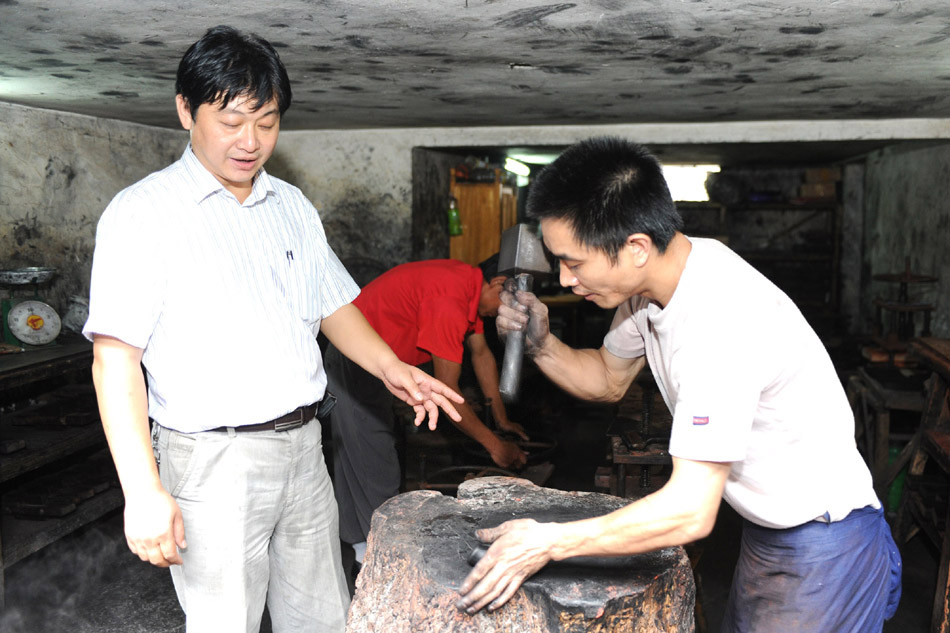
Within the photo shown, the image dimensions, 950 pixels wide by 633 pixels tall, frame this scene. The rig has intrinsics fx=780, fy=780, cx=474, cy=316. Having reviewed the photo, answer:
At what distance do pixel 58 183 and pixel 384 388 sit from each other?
266 centimetres

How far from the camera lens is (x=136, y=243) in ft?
6.20

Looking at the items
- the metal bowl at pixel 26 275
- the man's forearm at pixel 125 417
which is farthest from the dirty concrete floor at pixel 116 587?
the man's forearm at pixel 125 417

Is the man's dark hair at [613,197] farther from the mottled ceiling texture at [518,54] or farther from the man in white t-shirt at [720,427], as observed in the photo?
the mottled ceiling texture at [518,54]

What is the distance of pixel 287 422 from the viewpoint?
7.08 ft

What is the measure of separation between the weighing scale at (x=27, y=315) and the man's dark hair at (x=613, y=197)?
148 inches

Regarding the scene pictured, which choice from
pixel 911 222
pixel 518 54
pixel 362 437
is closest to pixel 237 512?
pixel 362 437

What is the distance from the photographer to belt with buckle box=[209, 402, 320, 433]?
82.0 inches

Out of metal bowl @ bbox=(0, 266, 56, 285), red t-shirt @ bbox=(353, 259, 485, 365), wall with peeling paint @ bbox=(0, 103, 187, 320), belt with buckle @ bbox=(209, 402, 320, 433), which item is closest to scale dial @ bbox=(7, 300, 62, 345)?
metal bowl @ bbox=(0, 266, 56, 285)

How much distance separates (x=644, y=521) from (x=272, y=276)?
1217 mm

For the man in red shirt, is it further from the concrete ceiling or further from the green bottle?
the green bottle

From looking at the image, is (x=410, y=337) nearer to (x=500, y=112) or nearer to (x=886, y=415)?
(x=500, y=112)

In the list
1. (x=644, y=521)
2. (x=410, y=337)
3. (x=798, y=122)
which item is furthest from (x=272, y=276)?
(x=798, y=122)

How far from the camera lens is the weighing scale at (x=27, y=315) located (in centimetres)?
433

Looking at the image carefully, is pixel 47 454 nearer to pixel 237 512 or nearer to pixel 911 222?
pixel 237 512
